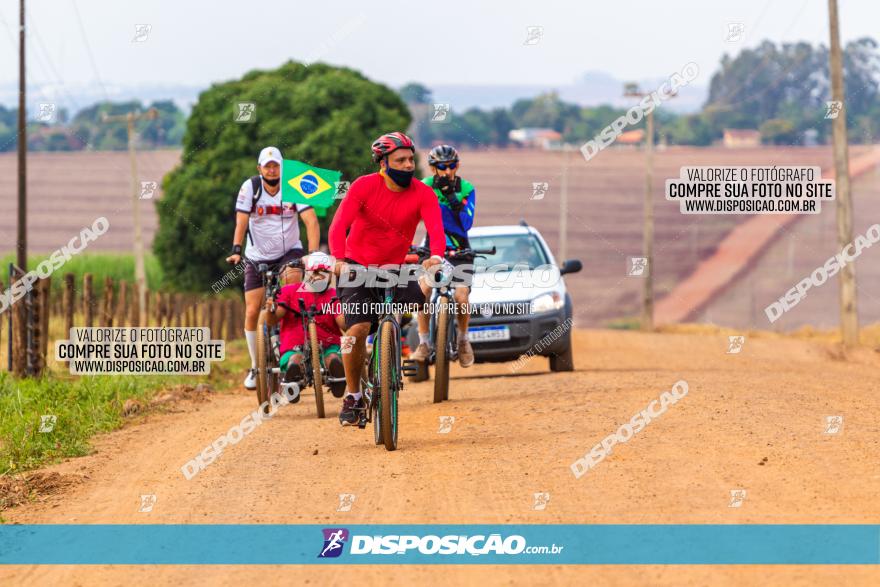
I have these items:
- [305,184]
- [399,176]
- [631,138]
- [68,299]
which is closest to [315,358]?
[399,176]

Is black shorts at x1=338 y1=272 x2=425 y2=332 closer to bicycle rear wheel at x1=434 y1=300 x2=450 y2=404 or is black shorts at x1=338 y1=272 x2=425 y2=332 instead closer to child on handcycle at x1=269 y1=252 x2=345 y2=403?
child on handcycle at x1=269 y1=252 x2=345 y2=403

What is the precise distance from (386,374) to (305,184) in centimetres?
699

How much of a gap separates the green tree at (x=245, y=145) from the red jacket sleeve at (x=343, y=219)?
35.5 metres

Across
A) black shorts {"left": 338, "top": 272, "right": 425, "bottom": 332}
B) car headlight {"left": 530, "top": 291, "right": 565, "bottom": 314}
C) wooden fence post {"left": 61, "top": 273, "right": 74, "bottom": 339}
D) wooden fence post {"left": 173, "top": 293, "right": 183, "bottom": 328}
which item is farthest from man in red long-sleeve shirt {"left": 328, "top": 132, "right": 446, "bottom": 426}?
wooden fence post {"left": 173, "top": 293, "right": 183, "bottom": 328}

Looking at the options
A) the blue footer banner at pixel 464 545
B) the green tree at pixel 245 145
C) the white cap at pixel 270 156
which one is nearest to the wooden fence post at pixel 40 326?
the white cap at pixel 270 156

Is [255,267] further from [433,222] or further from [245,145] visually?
[245,145]

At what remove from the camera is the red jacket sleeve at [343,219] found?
9.96 meters

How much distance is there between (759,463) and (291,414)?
5597 millimetres

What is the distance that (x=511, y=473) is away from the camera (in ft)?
29.8

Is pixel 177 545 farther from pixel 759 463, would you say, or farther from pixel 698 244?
pixel 698 244

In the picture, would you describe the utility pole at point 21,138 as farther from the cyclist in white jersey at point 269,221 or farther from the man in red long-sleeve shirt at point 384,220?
the man in red long-sleeve shirt at point 384,220

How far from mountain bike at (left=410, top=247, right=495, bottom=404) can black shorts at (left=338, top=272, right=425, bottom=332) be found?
268 centimetres

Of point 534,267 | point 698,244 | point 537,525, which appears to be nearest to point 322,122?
point 534,267

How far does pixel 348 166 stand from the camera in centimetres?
4600
